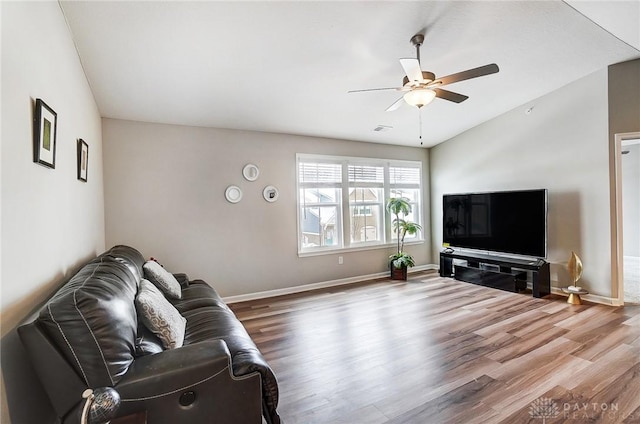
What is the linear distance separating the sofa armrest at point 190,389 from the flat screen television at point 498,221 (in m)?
4.36

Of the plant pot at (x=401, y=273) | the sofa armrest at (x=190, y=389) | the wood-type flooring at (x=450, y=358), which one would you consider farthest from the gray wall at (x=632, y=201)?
the sofa armrest at (x=190, y=389)

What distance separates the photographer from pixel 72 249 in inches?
85.9

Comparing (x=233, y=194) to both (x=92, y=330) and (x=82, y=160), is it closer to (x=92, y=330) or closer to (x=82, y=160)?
(x=82, y=160)

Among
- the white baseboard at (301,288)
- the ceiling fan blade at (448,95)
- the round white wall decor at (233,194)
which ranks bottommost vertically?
the white baseboard at (301,288)

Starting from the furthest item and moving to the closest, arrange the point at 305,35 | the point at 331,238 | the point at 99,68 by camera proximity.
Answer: the point at 331,238, the point at 99,68, the point at 305,35

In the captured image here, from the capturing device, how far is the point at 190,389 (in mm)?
1374

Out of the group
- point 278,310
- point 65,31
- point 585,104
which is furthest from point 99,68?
point 585,104

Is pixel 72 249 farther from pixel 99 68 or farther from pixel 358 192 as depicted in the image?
pixel 358 192

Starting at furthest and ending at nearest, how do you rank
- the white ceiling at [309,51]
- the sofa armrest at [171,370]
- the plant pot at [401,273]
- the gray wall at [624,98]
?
1. the plant pot at [401,273]
2. the gray wall at [624,98]
3. the white ceiling at [309,51]
4. the sofa armrest at [171,370]

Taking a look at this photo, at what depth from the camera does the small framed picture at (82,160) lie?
8.00ft

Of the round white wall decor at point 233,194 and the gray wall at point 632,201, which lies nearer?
the round white wall decor at point 233,194

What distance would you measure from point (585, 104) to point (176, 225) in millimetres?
5567

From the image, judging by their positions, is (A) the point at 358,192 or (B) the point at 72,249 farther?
(A) the point at 358,192

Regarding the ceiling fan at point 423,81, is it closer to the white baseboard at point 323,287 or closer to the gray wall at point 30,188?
the gray wall at point 30,188
